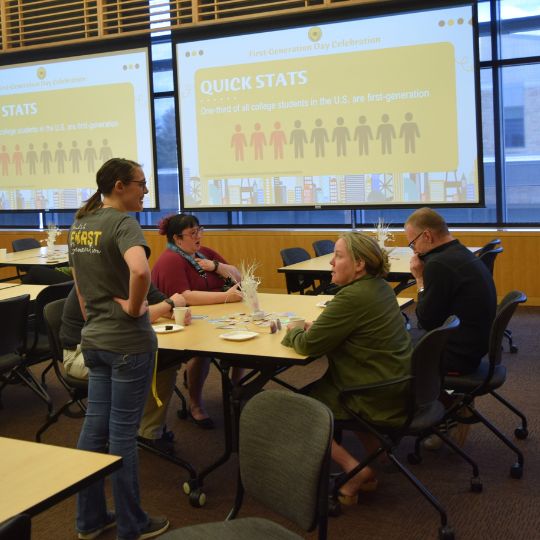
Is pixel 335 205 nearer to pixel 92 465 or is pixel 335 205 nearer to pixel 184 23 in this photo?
pixel 184 23

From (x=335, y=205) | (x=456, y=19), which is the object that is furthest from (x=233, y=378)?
(x=456, y=19)

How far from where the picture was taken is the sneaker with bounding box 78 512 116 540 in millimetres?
3025

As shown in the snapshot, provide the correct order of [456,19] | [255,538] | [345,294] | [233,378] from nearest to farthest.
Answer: [255,538] → [345,294] → [233,378] → [456,19]

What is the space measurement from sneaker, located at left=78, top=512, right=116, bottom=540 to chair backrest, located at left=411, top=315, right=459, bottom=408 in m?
1.36

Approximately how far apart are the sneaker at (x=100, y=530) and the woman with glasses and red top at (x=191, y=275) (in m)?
1.22

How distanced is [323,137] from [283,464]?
21.0 ft

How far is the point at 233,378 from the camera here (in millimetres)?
4488

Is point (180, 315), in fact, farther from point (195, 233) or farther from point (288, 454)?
point (288, 454)

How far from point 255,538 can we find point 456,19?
649cm

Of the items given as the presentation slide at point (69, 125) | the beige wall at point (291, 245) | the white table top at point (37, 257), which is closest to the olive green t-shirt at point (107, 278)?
the white table top at point (37, 257)

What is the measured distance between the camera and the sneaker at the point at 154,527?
2998mm

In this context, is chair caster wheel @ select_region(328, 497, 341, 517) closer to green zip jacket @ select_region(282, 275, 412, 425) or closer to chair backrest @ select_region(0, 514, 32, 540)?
green zip jacket @ select_region(282, 275, 412, 425)

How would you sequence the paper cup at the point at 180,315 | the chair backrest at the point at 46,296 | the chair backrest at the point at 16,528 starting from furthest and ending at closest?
the chair backrest at the point at 46,296, the paper cup at the point at 180,315, the chair backrest at the point at 16,528

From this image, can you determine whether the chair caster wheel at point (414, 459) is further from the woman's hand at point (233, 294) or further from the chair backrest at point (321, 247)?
the chair backrest at point (321, 247)
